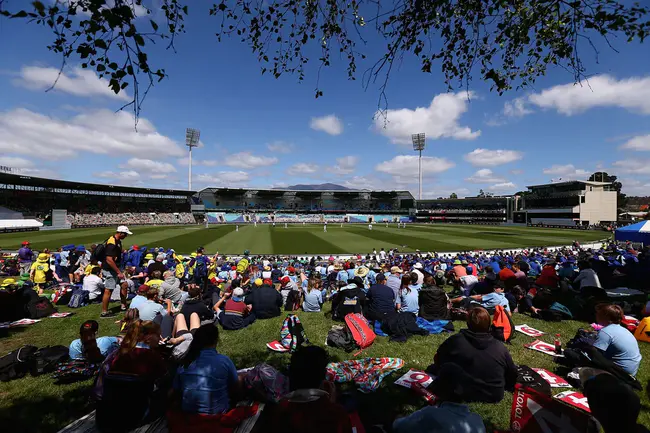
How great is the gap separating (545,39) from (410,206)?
363 ft

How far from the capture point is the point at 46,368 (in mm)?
4898

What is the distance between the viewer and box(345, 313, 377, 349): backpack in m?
6.11

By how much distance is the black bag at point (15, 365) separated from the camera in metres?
4.69

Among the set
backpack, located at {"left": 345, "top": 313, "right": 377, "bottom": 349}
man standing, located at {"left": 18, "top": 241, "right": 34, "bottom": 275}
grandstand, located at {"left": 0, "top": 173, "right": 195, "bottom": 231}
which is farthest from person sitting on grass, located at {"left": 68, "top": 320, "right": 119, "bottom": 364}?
grandstand, located at {"left": 0, "top": 173, "right": 195, "bottom": 231}

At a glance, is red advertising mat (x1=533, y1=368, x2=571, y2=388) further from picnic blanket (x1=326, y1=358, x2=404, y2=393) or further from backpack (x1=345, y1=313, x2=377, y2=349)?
backpack (x1=345, y1=313, x2=377, y2=349)

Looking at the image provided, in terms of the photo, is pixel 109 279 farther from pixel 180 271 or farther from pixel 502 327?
pixel 502 327

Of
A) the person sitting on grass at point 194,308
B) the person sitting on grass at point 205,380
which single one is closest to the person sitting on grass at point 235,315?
the person sitting on grass at point 194,308

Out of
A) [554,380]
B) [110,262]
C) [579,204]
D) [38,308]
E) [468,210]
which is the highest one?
[579,204]

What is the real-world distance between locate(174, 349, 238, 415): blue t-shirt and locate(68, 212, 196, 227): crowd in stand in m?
77.4

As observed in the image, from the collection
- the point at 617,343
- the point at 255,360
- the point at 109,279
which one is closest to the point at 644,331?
the point at 617,343

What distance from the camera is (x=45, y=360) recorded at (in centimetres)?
496

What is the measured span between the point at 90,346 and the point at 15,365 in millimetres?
1258

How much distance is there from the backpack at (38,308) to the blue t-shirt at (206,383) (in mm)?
8065

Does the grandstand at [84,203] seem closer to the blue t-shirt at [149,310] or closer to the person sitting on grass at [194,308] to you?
the blue t-shirt at [149,310]
